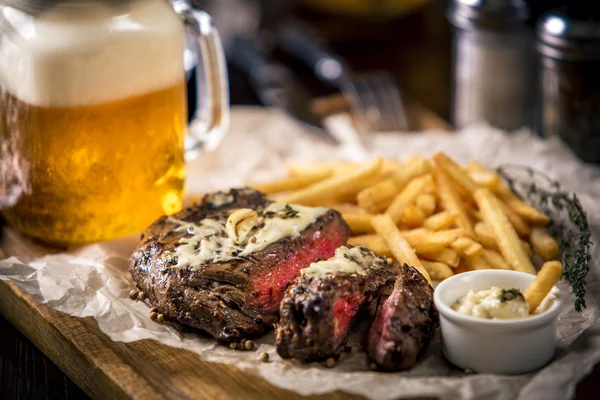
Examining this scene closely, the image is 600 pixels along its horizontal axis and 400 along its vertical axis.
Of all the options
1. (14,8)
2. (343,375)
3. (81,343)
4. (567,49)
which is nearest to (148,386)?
(81,343)

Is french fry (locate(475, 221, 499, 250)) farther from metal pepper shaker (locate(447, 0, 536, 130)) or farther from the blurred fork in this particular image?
metal pepper shaker (locate(447, 0, 536, 130))

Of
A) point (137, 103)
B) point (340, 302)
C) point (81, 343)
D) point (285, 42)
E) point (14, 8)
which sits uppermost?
point (14, 8)

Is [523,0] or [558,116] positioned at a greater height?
[523,0]

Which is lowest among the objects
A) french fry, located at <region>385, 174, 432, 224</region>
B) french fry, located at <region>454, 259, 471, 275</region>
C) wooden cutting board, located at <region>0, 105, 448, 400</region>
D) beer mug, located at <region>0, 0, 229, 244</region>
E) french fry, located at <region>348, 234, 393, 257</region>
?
french fry, located at <region>454, 259, 471, 275</region>

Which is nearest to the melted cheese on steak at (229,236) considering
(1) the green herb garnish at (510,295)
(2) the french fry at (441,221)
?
(2) the french fry at (441,221)

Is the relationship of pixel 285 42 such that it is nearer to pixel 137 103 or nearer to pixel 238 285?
pixel 137 103

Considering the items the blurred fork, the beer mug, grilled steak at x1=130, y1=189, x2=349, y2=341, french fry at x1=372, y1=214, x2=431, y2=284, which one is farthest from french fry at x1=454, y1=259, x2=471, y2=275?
the blurred fork

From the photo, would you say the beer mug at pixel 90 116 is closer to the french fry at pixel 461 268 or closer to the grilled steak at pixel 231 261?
the grilled steak at pixel 231 261
